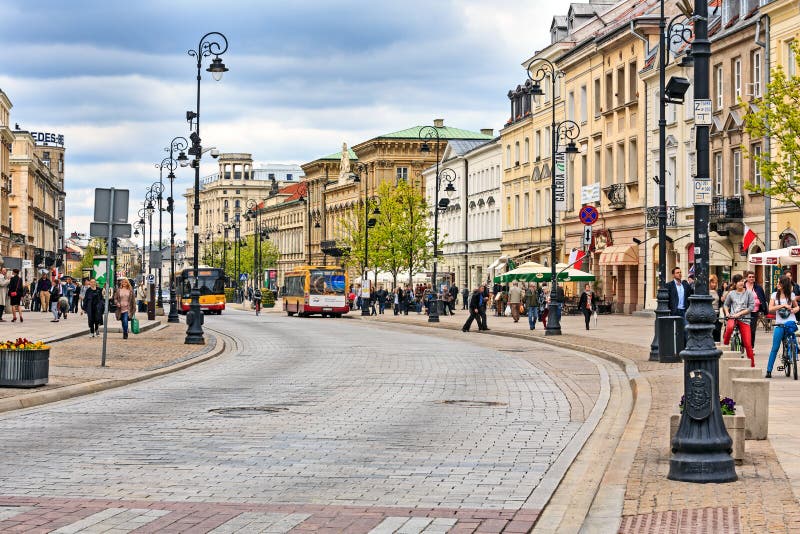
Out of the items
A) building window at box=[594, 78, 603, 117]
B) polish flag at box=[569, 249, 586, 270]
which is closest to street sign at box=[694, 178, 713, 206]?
polish flag at box=[569, 249, 586, 270]

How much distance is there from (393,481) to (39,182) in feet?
398

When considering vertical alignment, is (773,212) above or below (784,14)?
below

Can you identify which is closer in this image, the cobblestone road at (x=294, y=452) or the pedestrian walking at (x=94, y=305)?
the cobblestone road at (x=294, y=452)

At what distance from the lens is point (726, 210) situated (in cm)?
4997

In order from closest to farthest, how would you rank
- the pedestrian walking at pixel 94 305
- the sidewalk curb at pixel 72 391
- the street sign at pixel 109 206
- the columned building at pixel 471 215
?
the sidewalk curb at pixel 72 391, the street sign at pixel 109 206, the pedestrian walking at pixel 94 305, the columned building at pixel 471 215

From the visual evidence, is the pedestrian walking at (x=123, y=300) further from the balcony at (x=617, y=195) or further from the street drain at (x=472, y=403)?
the balcony at (x=617, y=195)

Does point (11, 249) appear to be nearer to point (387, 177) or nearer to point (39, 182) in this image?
point (39, 182)

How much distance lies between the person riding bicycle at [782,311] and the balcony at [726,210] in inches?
1119

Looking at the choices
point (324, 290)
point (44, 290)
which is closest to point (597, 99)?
point (324, 290)

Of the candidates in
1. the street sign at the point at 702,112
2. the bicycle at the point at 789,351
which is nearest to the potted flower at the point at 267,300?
the bicycle at the point at 789,351

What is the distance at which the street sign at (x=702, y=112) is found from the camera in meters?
11.5

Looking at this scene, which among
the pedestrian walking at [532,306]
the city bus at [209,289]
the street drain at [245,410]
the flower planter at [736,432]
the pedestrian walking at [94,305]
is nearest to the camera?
the flower planter at [736,432]

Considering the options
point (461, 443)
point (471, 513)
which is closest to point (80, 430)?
point (461, 443)

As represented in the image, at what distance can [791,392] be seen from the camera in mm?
18219
